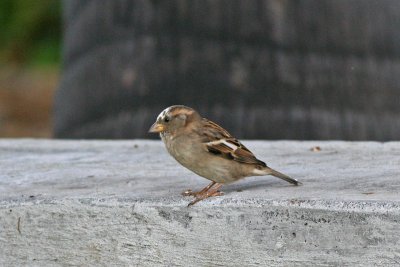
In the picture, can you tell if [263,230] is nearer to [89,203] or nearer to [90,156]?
[89,203]

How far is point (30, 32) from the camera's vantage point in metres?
11.8

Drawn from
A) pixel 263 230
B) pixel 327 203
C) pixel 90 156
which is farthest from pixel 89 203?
pixel 90 156

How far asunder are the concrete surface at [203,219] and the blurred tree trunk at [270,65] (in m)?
1.13

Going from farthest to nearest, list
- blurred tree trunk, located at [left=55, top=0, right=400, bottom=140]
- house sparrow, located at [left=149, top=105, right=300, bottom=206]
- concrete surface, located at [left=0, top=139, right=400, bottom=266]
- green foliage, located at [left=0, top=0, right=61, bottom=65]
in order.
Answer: green foliage, located at [left=0, top=0, right=61, bottom=65], blurred tree trunk, located at [left=55, top=0, right=400, bottom=140], house sparrow, located at [left=149, top=105, right=300, bottom=206], concrete surface, located at [left=0, top=139, right=400, bottom=266]

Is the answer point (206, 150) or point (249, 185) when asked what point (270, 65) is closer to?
point (249, 185)

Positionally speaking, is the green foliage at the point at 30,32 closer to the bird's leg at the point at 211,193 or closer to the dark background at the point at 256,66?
the dark background at the point at 256,66

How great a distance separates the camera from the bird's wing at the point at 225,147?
140 inches

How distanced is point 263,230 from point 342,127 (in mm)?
2184

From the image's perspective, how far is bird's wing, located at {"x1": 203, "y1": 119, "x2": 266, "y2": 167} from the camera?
140 inches

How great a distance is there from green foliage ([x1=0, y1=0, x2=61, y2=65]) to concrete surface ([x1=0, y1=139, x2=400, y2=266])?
310 inches

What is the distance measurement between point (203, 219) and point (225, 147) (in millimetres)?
465

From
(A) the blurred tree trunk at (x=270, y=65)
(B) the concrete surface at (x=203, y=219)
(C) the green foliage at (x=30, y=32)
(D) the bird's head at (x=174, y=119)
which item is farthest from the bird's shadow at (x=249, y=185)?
(C) the green foliage at (x=30, y=32)

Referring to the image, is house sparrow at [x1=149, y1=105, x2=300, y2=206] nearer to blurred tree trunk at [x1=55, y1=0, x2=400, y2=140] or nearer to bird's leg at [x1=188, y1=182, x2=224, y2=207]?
bird's leg at [x1=188, y1=182, x2=224, y2=207]

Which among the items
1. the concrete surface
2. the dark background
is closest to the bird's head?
the concrete surface
